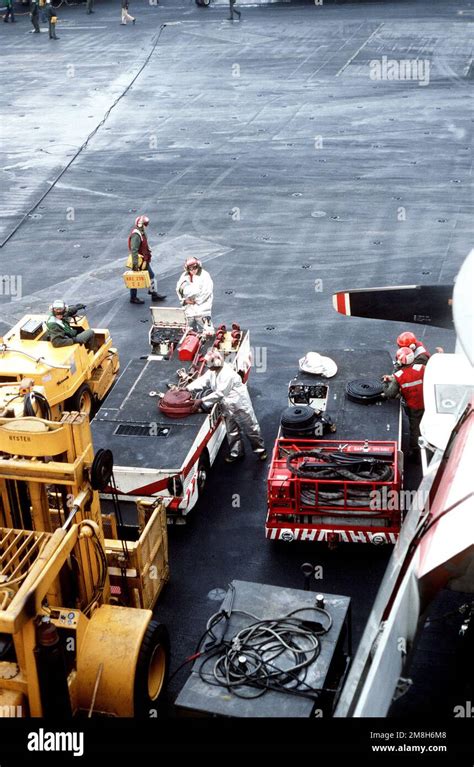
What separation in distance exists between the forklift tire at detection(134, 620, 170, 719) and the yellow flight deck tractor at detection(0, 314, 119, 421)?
4.66 m

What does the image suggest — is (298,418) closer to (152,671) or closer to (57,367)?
(57,367)

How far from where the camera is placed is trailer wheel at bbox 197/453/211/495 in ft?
45.7

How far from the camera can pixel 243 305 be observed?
20.8 meters

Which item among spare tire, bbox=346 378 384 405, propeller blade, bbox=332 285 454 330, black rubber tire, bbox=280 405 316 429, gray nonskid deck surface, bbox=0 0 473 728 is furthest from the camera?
spare tire, bbox=346 378 384 405

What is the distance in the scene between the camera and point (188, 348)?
1588 cm

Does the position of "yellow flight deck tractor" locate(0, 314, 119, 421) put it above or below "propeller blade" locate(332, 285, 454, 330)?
below

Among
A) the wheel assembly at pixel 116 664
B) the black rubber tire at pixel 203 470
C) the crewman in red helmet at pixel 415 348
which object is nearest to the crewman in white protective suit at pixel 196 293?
the black rubber tire at pixel 203 470

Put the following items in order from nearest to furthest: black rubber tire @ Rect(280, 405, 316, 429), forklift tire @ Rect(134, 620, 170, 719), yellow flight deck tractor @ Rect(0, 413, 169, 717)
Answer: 1. yellow flight deck tractor @ Rect(0, 413, 169, 717)
2. forklift tire @ Rect(134, 620, 170, 719)
3. black rubber tire @ Rect(280, 405, 316, 429)

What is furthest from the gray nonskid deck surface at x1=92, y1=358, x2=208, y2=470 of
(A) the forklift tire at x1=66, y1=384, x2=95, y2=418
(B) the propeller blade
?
(B) the propeller blade

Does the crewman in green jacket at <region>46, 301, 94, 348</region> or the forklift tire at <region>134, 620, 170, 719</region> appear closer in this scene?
the forklift tire at <region>134, 620, 170, 719</region>

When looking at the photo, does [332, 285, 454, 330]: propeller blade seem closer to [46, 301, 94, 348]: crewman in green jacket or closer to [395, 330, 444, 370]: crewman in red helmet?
[395, 330, 444, 370]: crewman in red helmet

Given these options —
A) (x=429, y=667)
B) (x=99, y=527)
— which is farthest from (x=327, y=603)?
(x=99, y=527)

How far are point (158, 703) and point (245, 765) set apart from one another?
1.88 m
